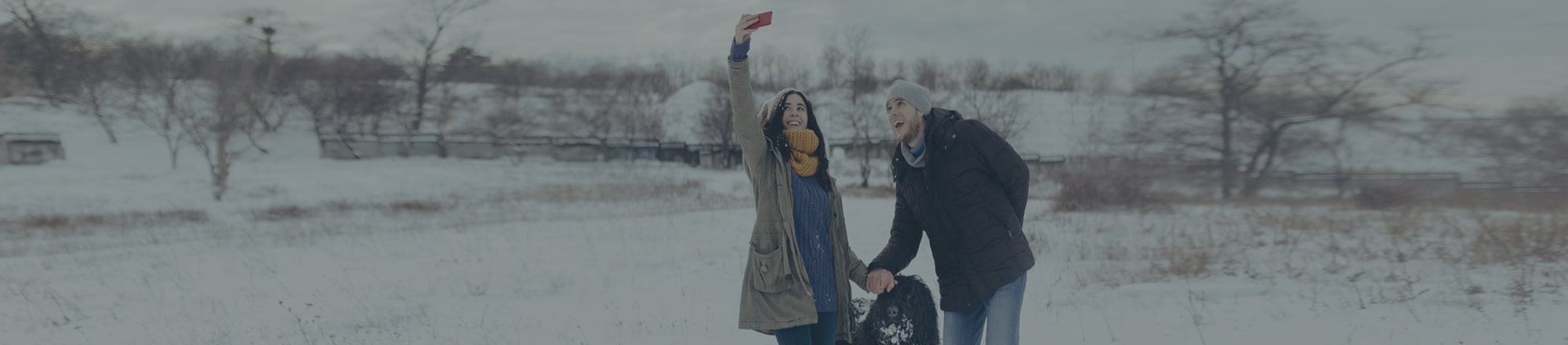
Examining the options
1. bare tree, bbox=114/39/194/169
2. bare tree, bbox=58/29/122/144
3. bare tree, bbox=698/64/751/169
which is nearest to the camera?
bare tree, bbox=114/39/194/169

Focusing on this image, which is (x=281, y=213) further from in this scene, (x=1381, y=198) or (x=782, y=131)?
(x=1381, y=198)

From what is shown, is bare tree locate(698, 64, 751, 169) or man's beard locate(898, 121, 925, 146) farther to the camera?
bare tree locate(698, 64, 751, 169)

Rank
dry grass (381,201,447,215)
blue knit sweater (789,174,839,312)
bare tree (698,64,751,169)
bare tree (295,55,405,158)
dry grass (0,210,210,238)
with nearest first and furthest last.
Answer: blue knit sweater (789,174,839,312) < dry grass (0,210,210,238) < dry grass (381,201,447,215) < bare tree (698,64,751,169) < bare tree (295,55,405,158)

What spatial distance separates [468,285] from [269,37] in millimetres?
48005

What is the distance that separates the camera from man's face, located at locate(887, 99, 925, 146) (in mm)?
3172

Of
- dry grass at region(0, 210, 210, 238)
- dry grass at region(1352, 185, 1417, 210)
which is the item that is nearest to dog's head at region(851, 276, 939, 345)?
dry grass at region(1352, 185, 1417, 210)

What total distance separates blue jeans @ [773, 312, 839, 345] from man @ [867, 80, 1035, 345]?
0.74 ft

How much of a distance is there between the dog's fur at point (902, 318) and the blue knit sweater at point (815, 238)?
11.7 inches

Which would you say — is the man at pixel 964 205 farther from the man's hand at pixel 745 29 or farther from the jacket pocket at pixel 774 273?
the man's hand at pixel 745 29

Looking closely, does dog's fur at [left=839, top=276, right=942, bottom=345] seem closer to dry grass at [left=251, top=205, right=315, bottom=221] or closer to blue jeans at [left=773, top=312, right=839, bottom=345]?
blue jeans at [left=773, top=312, right=839, bottom=345]

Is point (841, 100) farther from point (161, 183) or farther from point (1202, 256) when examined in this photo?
point (1202, 256)

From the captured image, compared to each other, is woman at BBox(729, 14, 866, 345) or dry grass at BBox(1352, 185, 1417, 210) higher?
woman at BBox(729, 14, 866, 345)

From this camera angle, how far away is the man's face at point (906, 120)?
3172mm

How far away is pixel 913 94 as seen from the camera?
10.4 ft
